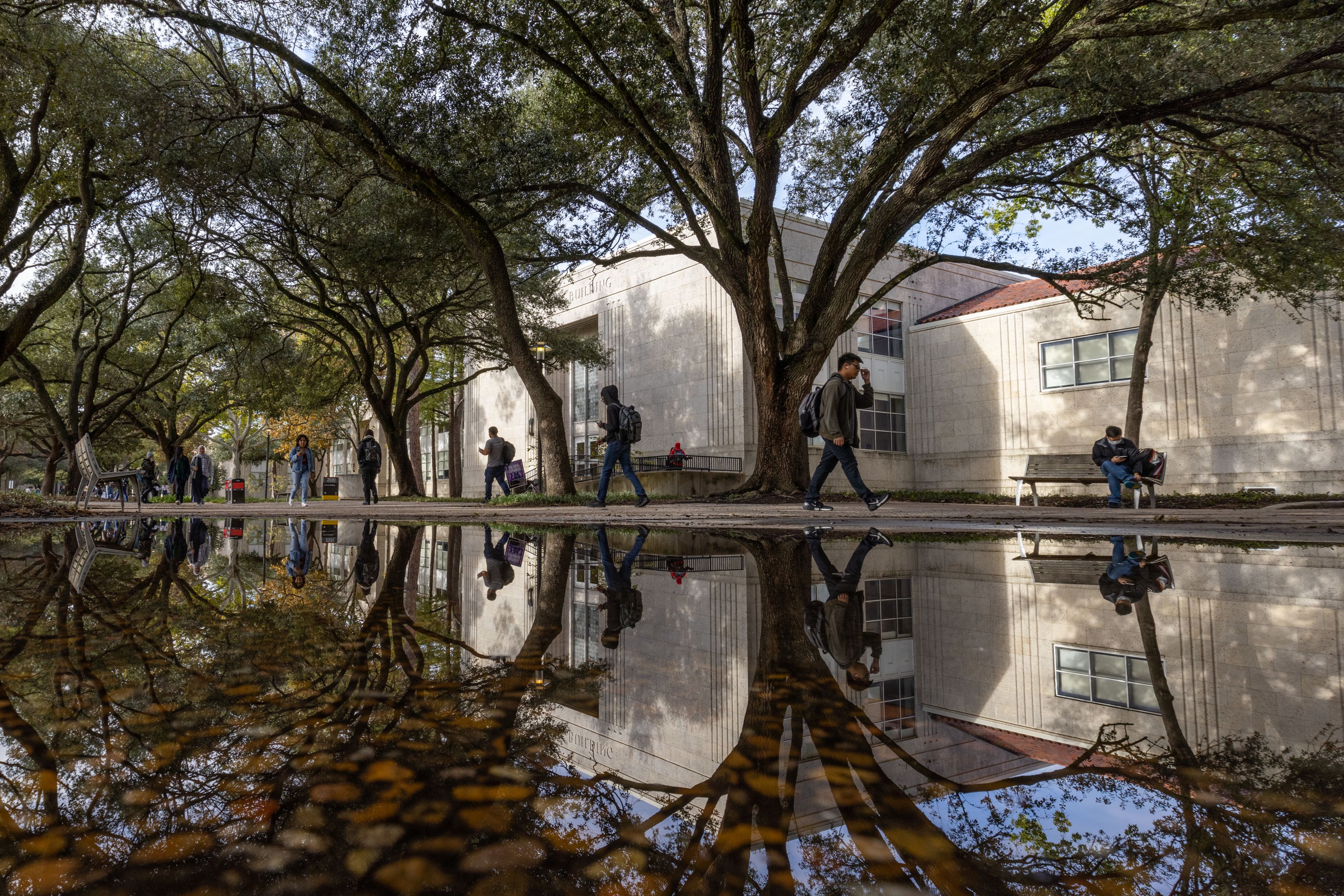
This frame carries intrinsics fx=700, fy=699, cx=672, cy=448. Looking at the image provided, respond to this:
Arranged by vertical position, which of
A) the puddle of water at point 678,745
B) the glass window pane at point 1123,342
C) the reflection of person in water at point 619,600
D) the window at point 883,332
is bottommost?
the reflection of person in water at point 619,600

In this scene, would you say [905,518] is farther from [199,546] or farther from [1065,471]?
[199,546]

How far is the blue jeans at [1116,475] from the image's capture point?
13.7m

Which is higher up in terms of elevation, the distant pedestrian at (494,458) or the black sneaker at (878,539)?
the distant pedestrian at (494,458)

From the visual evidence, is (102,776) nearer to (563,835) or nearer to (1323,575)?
(563,835)

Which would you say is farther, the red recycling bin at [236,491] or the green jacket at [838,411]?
the red recycling bin at [236,491]

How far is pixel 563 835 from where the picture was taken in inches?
41.8

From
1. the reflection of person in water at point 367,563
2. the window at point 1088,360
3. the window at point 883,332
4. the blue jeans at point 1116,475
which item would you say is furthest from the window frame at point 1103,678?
the window at point 883,332

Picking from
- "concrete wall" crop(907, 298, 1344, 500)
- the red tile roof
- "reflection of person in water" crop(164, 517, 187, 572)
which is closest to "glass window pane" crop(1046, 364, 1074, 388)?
"concrete wall" crop(907, 298, 1344, 500)

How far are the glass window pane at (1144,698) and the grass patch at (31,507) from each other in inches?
617

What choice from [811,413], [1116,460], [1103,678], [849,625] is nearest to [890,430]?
[1116,460]

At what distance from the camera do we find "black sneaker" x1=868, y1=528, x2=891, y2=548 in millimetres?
5750

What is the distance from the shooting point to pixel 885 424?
26344mm

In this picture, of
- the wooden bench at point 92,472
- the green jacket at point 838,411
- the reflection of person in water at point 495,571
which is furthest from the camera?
the wooden bench at point 92,472

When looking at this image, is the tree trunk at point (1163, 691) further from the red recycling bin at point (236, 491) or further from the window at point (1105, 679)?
the red recycling bin at point (236, 491)
